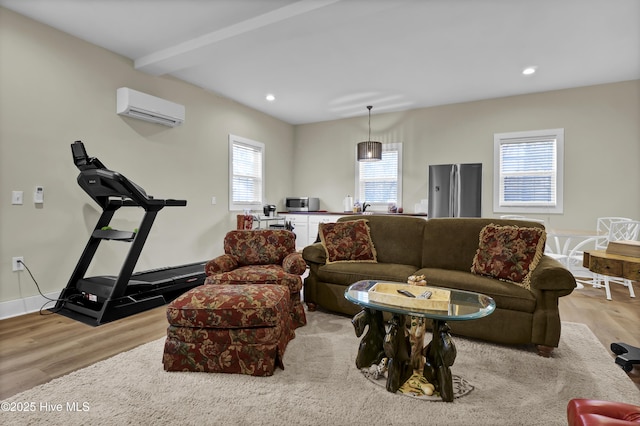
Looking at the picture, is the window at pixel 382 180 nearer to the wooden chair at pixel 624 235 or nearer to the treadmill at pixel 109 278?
the wooden chair at pixel 624 235

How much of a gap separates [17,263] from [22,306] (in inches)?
16.3

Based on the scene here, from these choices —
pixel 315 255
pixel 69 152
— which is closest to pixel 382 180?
pixel 315 255

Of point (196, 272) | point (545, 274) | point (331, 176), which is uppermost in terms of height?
point (331, 176)

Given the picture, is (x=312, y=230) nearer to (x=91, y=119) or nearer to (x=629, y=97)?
(x=91, y=119)

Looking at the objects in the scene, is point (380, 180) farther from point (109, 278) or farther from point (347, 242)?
point (109, 278)

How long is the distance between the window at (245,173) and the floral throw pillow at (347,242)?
2690 mm

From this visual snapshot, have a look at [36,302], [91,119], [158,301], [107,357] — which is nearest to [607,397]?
[107,357]

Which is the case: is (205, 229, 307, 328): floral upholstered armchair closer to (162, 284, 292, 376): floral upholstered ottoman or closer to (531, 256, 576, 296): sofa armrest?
(162, 284, 292, 376): floral upholstered ottoman

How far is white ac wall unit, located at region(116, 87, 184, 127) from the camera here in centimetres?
373

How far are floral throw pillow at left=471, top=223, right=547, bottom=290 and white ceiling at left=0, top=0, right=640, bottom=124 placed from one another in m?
2.04

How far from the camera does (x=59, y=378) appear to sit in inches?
74.7

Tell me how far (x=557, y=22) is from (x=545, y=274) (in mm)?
2547

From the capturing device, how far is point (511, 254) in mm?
2547

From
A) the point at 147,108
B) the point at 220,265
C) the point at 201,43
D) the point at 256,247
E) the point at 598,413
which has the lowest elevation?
the point at 598,413
